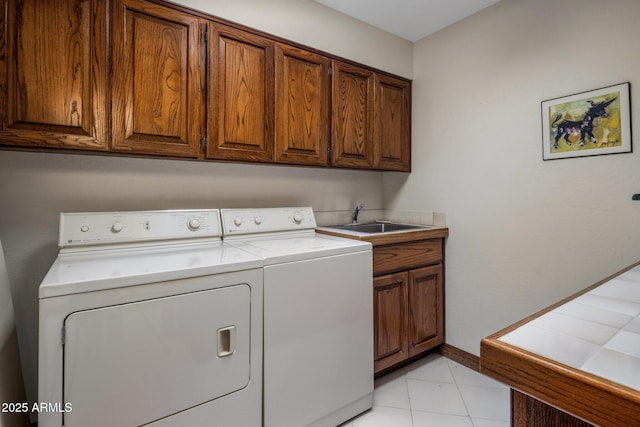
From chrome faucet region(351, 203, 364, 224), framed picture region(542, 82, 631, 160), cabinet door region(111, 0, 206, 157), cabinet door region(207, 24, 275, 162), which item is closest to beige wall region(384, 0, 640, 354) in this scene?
framed picture region(542, 82, 631, 160)

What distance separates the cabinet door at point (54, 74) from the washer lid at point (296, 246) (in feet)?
2.81

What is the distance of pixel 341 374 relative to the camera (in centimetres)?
160

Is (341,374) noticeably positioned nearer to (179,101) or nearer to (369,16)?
(179,101)

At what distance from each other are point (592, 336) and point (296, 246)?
1.21 m

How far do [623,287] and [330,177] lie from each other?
5.91 feet

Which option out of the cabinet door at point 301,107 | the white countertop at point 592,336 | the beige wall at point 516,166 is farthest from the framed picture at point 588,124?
the cabinet door at point 301,107

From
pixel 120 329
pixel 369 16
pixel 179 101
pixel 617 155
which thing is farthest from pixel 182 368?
pixel 369 16

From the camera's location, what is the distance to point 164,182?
5.81 ft

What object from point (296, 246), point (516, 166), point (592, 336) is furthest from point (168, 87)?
point (516, 166)

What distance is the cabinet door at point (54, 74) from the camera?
1.20m

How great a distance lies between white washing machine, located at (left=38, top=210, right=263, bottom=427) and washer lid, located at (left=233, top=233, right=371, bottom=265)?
0.34ft

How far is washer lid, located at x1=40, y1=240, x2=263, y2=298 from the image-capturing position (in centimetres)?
100

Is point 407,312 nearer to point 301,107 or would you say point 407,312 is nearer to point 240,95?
point 301,107

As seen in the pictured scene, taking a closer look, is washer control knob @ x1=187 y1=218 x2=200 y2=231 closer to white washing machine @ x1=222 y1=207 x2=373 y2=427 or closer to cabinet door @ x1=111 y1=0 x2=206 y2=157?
white washing machine @ x1=222 y1=207 x2=373 y2=427
